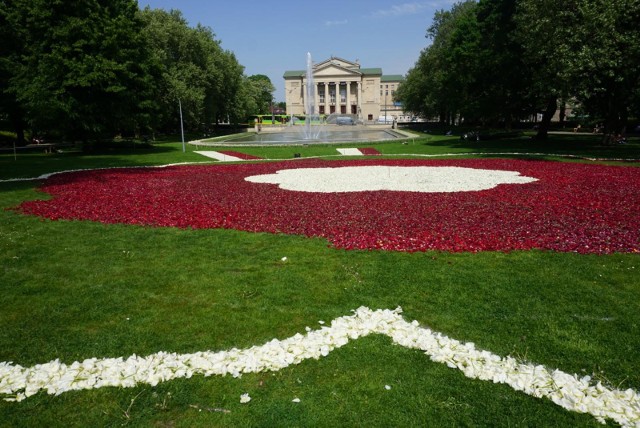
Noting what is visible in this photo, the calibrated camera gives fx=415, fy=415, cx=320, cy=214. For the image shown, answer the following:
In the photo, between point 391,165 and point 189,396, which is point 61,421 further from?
point 391,165

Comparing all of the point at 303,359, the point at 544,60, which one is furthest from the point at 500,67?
the point at 303,359

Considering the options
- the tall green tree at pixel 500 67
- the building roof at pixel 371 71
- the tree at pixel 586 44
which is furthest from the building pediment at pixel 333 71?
the tree at pixel 586 44

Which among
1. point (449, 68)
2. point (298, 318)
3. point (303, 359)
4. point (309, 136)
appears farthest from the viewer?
point (309, 136)

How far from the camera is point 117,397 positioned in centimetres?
430

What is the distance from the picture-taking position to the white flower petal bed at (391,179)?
15977 mm

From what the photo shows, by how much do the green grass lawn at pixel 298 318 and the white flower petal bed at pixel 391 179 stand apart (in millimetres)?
7280

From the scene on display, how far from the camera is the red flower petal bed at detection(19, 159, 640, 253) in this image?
29.9 ft

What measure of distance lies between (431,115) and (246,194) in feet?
240

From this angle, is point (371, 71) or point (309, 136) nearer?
point (309, 136)

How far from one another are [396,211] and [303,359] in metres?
7.41

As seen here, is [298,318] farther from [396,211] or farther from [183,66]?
[183,66]

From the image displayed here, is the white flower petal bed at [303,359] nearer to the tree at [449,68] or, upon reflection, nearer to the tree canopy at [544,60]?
the tree canopy at [544,60]

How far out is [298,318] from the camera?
5895 mm

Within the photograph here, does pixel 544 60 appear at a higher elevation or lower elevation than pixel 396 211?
higher
